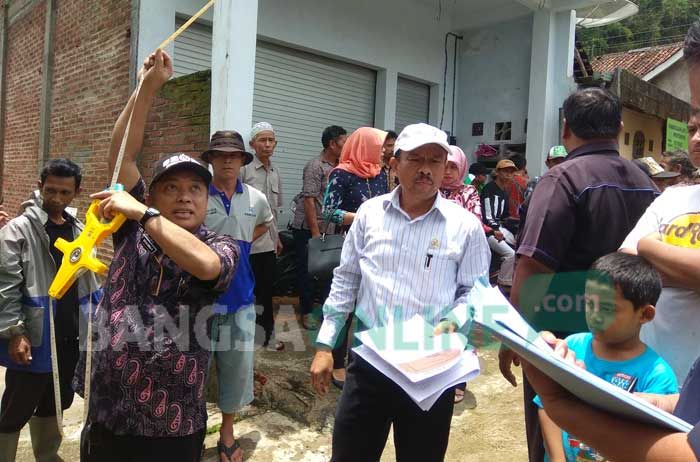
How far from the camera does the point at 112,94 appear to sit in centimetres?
609

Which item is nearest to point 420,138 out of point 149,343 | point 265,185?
point 149,343

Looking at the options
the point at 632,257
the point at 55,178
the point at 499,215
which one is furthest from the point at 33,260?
the point at 499,215

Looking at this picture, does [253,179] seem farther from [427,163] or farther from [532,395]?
[532,395]

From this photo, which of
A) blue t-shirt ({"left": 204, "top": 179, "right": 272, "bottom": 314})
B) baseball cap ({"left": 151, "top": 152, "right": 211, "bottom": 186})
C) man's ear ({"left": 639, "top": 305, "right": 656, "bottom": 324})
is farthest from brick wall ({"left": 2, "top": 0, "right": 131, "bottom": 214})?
man's ear ({"left": 639, "top": 305, "right": 656, "bottom": 324})

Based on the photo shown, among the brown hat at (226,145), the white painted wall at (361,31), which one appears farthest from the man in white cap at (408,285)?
the white painted wall at (361,31)

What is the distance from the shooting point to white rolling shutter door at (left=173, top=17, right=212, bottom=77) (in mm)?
5910

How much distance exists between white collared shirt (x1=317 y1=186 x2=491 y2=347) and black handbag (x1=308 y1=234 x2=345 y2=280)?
4.22ft

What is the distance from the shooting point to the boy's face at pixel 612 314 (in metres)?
1.68

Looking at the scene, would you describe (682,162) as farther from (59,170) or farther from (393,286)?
(59,170)

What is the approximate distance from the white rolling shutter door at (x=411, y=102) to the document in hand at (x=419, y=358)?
6.62 meters

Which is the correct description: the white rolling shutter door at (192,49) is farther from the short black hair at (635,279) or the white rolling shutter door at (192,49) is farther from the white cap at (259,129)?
the short black hair at (635,279)

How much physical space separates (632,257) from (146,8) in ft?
17.3

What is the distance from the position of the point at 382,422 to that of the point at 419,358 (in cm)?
36

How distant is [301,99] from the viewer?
715cm
